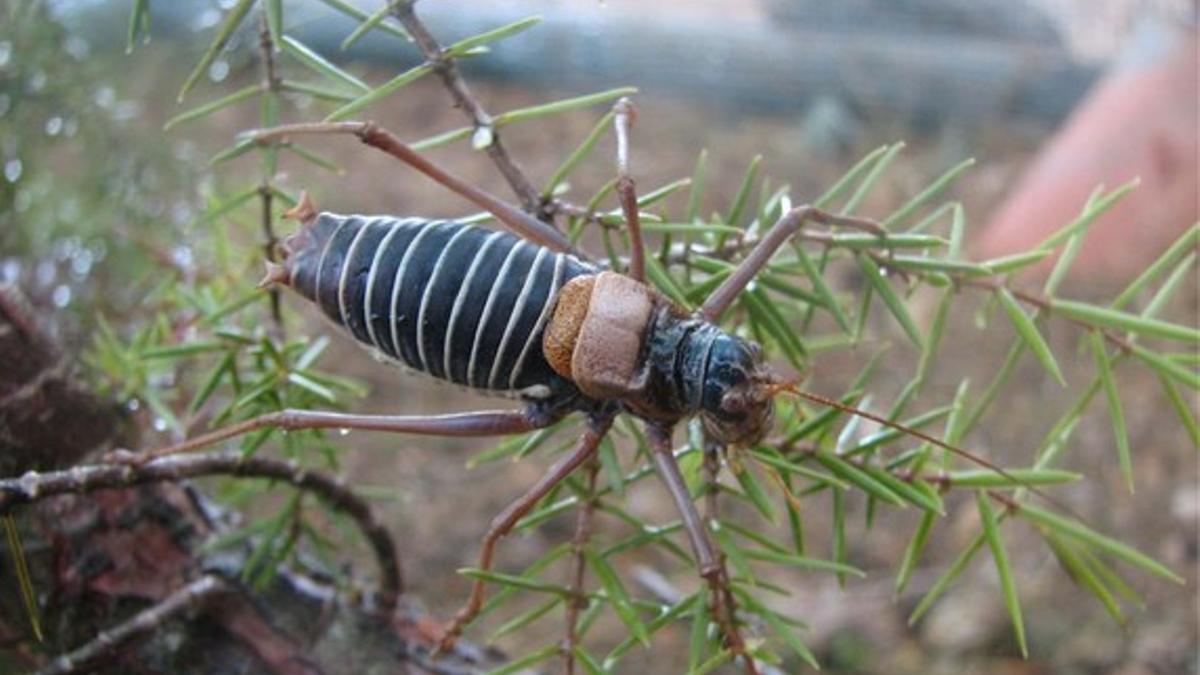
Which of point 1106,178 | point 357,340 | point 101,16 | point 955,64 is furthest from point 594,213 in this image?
point 955,64

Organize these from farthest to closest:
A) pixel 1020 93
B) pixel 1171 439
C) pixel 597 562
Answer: pixel 1020 93
pixel 1171 439
pixel 597 562

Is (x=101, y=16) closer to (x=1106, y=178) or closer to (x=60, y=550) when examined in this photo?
(x=60, y=550)

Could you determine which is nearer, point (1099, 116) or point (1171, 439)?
point (1171, 439)

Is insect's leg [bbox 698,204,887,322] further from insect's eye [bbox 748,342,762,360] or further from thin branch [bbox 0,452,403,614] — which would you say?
thin branch [bbox 0,452,403,614]

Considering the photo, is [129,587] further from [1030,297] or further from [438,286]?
[1030,297]

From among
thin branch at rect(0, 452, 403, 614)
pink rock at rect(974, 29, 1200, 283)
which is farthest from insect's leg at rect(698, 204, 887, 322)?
pink rock at rect(974, 29, 1200, 283)

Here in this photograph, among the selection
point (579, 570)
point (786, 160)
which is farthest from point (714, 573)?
point (786, 160)

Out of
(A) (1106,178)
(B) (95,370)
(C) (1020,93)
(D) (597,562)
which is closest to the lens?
(D) (597,562)
